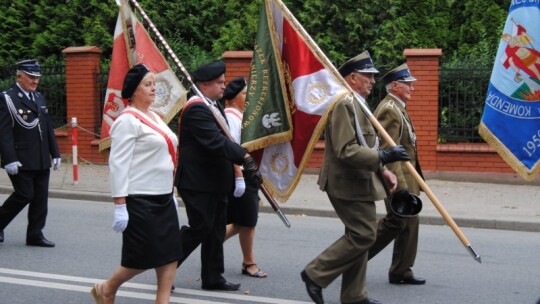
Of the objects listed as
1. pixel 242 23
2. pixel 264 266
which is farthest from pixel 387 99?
pixel 242 23

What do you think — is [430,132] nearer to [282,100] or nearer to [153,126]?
[282,100]

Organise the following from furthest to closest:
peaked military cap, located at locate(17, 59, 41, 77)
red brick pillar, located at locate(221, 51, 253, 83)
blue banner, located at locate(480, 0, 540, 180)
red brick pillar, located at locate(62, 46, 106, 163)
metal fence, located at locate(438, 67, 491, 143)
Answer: red brick pillar, located at locate(62, 46, 106, 163) < red brick pillar, located at locate(221, 51, 253, 83) < metal fence, located at locate(438, 67, 491, 143) < peaked military cap, located at locate(17, 59, 41, 77) < blue banner, located at locate(480, 0, 540, 180)

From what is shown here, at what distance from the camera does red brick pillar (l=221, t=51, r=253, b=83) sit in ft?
51.7

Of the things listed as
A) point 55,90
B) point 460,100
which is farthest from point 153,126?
point 55,90

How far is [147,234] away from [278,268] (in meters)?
2.64

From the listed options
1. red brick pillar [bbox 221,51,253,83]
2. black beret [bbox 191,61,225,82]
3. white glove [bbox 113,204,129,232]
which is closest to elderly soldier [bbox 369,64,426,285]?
black beret [bbox 191,61,225,82]

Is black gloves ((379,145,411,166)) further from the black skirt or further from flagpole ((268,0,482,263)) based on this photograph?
the black skirt

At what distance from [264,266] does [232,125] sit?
145 cm

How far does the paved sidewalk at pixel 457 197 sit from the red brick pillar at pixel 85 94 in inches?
49.7

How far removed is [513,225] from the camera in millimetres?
11211

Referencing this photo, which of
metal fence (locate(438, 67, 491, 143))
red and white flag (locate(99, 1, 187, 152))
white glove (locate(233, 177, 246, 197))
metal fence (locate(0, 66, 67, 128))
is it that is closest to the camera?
white glove (locate(233, 177, 246, 197))

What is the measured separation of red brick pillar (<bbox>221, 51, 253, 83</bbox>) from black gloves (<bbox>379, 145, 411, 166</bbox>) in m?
9.44

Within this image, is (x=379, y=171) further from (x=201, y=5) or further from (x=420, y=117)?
(x=201, y=5)

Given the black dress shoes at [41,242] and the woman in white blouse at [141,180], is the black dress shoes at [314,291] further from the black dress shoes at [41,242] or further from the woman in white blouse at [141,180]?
the black dress shoes at [41,242]
